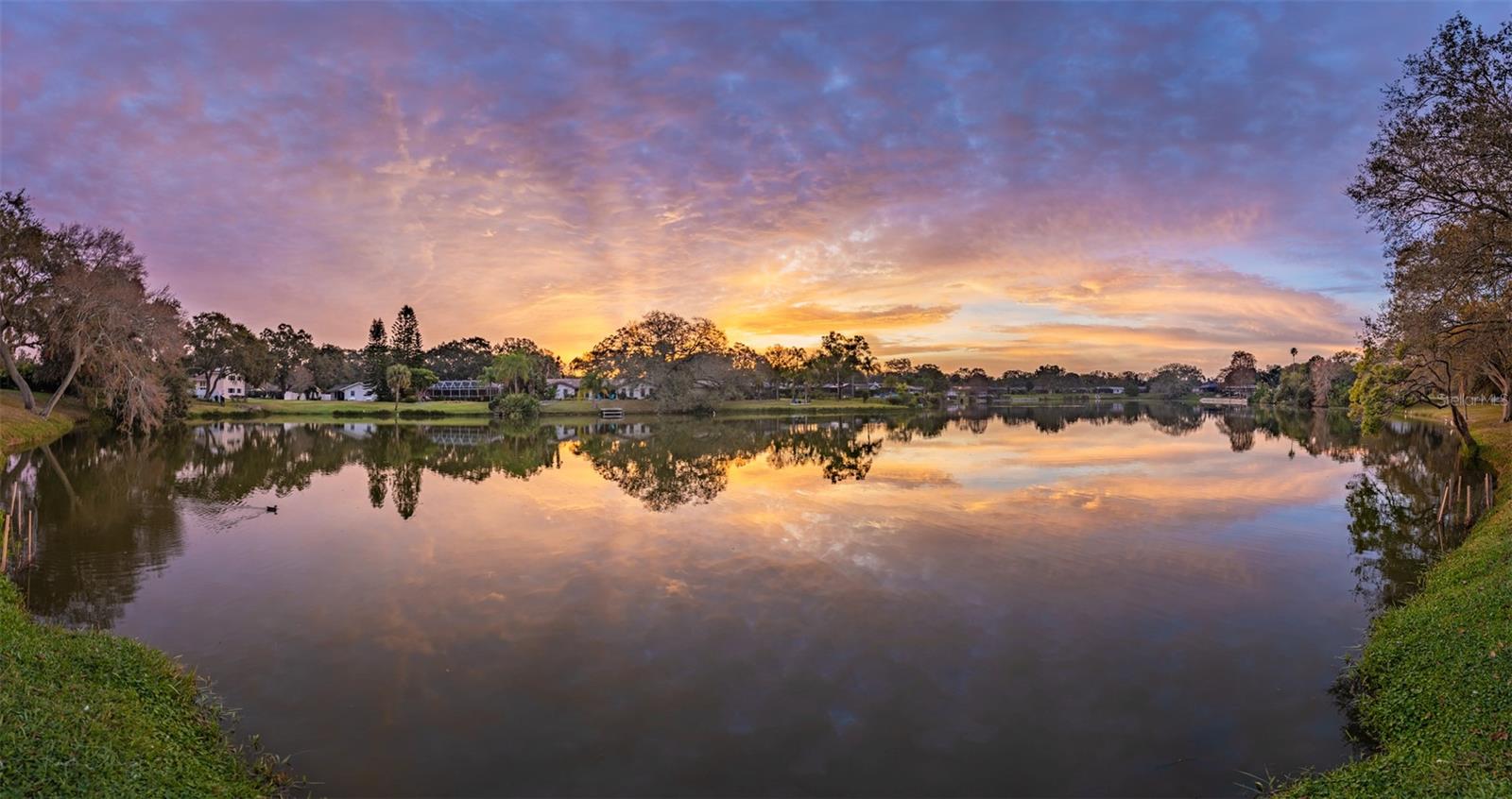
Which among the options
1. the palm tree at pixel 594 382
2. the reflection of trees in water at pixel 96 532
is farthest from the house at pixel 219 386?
the reflection of trees in water at pixel 96 532

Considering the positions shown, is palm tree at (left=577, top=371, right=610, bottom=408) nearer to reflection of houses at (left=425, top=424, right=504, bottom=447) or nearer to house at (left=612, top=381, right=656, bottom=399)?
house at (left=612, top=381, right=656, bottom=399)

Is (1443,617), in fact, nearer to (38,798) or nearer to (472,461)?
(38,798)

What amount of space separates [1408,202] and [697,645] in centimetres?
2104

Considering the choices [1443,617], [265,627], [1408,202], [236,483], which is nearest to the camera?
[1443,617]

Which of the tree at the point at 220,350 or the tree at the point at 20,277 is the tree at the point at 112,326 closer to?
the tree at the point at 20,277

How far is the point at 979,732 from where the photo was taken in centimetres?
739

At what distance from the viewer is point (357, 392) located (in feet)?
346

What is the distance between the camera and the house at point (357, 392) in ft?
342

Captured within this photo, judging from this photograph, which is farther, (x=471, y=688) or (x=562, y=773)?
(x=471, y=688)

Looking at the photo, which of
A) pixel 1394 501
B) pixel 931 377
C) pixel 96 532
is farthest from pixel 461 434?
pixel 931 377

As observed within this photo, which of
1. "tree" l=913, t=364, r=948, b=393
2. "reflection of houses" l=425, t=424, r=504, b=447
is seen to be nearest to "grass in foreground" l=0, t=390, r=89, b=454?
"reflection of houses" l=425, t=424, r=504, b=447

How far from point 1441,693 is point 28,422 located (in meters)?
57.0

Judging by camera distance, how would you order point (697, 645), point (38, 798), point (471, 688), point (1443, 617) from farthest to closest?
point (697, 645)
point (1443, 617)
point (471, 688)
point (38, 798)

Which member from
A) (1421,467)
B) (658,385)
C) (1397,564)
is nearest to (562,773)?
(1397,564)
